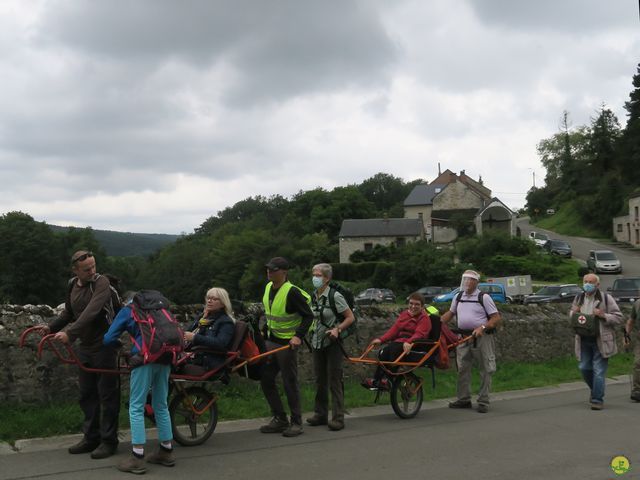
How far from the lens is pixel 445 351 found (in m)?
8.79

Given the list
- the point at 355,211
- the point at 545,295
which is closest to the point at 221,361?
the point at 545,295

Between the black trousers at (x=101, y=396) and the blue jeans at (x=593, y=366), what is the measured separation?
658 centimetres

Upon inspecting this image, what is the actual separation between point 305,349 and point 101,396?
4.19 meters

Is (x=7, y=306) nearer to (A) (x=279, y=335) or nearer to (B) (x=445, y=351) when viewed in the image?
(A) (x=279, y=335)

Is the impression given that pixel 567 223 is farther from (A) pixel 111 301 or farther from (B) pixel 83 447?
(B) pixel 83 447

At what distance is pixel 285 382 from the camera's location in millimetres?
7547

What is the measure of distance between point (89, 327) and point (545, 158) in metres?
133

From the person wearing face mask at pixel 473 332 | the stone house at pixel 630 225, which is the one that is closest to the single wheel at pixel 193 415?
the person wearing face mask at pixel 473 332

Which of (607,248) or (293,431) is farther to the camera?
(607,248)

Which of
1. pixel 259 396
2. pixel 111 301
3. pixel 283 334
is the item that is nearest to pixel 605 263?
pixel 259 396

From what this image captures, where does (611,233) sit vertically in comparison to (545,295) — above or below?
above

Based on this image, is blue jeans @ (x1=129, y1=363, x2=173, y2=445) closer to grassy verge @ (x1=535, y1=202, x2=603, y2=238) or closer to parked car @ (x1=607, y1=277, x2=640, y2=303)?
parked car @ (x1=607, y1=277, x2=640, y2=303)

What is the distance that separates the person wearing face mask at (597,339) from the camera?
30.7ft

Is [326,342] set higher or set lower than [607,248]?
lower
